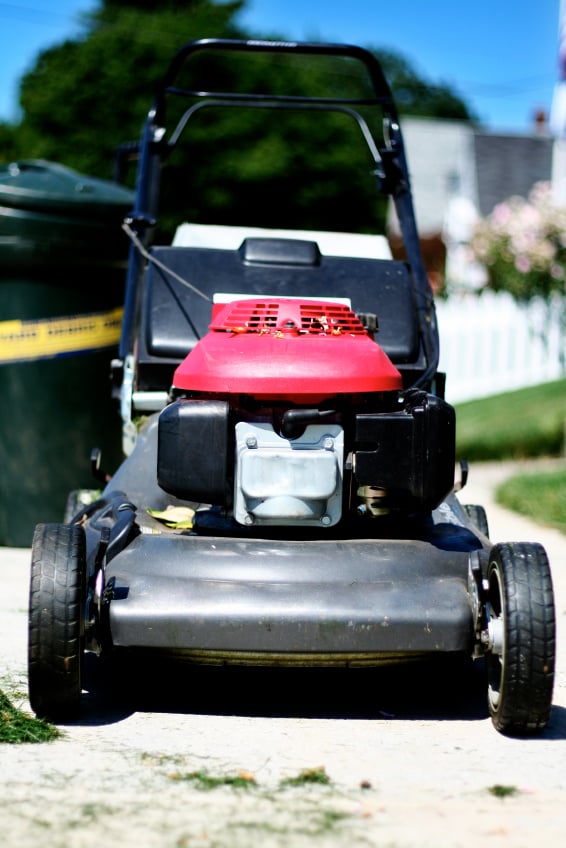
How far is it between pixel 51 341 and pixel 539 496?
3.24m

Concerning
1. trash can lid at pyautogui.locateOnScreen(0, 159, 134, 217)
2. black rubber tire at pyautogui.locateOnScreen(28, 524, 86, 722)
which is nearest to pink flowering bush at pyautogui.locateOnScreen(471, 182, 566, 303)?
trash can lid at pyautogui.locateOnScreen(0, 159, 134, 217)

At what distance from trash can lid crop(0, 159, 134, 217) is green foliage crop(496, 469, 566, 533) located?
9.61 ft

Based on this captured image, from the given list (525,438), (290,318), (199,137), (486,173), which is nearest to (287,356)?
(290,318)

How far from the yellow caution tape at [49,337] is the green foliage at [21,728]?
2.75m

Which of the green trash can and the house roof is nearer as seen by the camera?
the green trash can

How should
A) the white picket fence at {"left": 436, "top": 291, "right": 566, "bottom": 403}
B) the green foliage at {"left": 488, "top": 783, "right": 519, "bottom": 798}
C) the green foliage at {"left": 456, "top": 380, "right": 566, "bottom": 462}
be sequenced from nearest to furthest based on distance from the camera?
the green foliage at {"left": 488, "top": 783, "right": 519, "bottom": 798}, the green foliage at {"left": 456, "top": 380, "right": 566, "bottom": 462}, the white picket fence at {"left": 436, "top": 291, "right": 566, "bottom": 403}

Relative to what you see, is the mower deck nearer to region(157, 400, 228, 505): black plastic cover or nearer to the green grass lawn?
region(157, 400, 228, 505): black plastic cover

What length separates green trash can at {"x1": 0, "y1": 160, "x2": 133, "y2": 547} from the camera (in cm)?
575

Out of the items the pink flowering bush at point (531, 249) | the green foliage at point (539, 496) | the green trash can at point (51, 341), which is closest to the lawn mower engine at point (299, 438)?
the green trash can at point (51, 341)

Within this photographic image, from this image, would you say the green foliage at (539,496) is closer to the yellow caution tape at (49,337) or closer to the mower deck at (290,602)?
the yellow caution tape at (49,337)

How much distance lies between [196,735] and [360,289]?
6.32ft

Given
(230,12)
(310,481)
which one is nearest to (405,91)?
(230,12)

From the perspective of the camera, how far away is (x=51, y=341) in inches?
228

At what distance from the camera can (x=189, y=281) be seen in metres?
4.46
